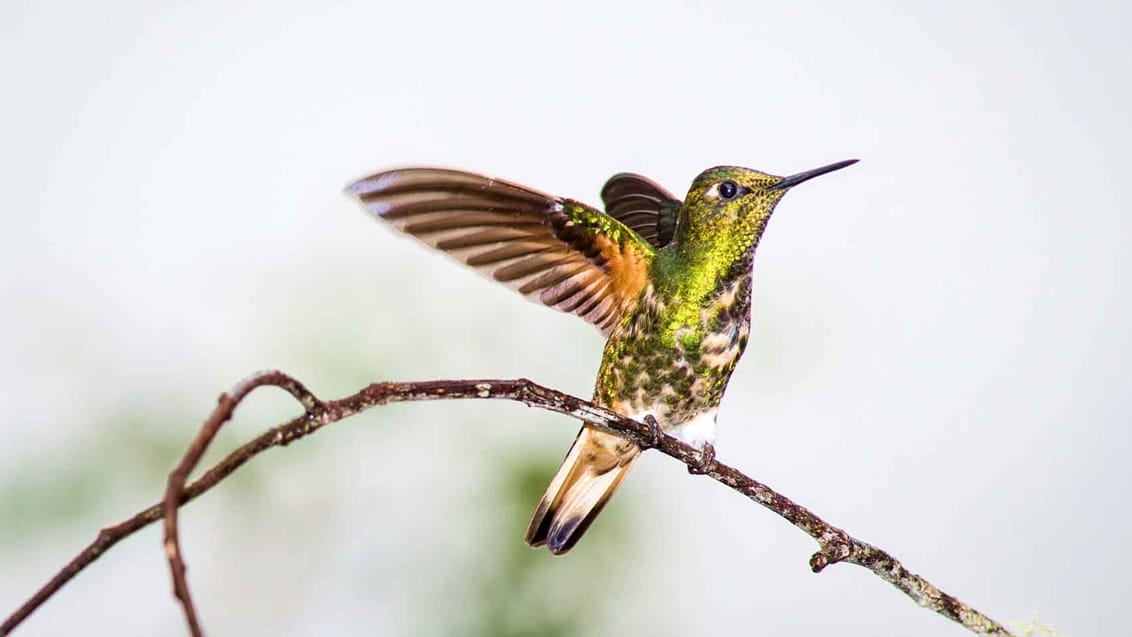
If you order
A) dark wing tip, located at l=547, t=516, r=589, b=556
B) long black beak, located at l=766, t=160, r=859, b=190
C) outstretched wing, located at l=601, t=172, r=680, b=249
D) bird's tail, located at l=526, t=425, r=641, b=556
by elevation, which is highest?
outstretched wing, located at l=601, t=172, r=680, b=249

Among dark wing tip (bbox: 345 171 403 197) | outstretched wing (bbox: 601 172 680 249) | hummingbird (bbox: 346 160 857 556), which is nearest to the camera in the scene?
dark wing tip (bbox: 345 171 403 197)

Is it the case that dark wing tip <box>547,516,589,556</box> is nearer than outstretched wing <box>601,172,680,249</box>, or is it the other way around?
dark wing tip <box>547,516,589,556</box>

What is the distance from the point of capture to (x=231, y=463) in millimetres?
351

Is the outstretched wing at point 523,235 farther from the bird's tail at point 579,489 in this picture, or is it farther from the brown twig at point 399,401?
the brown twig at point 399,401

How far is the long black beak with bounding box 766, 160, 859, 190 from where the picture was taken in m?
0.69

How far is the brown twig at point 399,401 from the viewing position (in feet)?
1.08

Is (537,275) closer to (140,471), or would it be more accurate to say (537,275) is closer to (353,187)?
(353,187)

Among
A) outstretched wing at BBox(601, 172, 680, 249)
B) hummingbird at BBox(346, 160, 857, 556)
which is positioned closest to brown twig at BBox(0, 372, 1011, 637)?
hummingbird at BBox(346, 160, 857, 556)

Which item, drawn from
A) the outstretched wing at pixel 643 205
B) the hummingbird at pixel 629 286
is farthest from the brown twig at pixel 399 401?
the outstretched wing at pixel 643 205

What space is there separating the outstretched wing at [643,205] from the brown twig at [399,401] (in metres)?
0.44

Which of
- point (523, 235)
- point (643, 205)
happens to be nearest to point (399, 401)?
point (523, 235)

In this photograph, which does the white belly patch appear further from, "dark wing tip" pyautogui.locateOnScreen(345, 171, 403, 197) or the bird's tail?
"dark wing tip" pyautogui.locateOnScreen(345, 171, 403, 197)

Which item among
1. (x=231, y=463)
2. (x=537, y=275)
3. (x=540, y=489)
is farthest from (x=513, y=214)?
(x=540, y=489)

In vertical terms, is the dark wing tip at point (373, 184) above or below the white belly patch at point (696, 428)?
above
